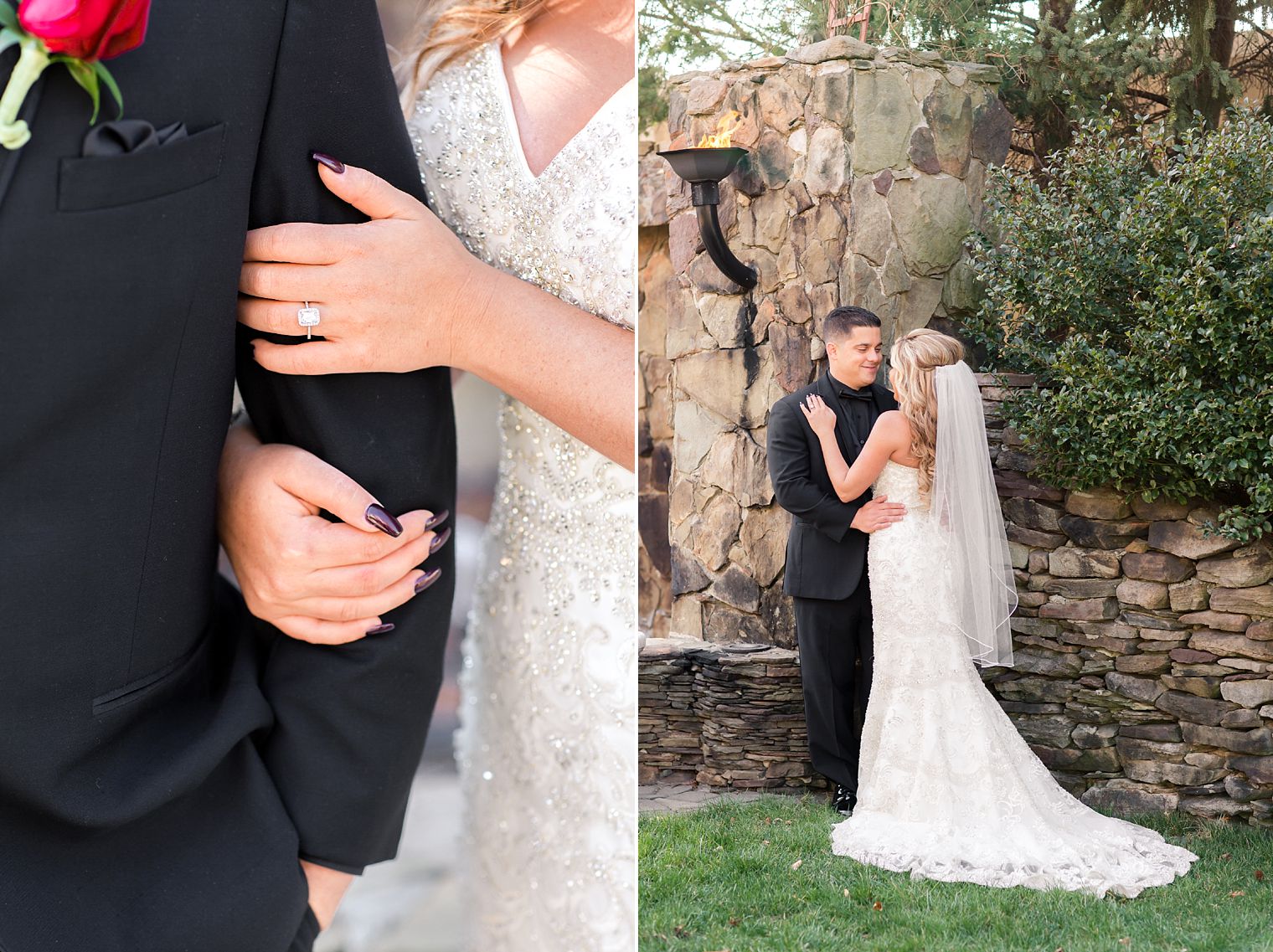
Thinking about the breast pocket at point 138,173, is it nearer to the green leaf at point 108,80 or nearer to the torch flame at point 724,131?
the green leaf at point 108,80

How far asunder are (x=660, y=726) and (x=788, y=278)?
3.85 ft

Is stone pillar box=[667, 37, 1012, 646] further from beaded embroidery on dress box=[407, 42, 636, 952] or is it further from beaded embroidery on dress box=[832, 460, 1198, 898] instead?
beaded embroidery on dress box=[407, 42, 636, 952]

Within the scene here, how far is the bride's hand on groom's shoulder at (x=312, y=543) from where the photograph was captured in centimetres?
84

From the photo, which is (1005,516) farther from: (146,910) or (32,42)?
(32,42)

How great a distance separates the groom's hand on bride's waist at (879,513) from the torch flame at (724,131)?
3.08ft

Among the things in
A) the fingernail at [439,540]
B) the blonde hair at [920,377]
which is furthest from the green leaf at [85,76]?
the blonde hair at [920,377]

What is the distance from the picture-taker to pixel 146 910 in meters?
0.83

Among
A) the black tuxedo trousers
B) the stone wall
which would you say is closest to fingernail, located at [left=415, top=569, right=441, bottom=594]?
the black tuxedo trousers

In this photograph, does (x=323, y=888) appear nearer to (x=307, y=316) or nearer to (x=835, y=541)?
(x=307, y=316)

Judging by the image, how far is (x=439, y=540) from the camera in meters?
0.91

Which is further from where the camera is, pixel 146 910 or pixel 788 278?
pixel 788 278

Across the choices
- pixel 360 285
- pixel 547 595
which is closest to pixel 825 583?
pixel 547 595

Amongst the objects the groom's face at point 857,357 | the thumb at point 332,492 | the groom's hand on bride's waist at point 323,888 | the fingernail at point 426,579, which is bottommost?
the groom's hand on bride's waist at point 323,888

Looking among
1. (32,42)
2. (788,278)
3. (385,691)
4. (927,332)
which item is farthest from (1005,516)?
(32,42)
